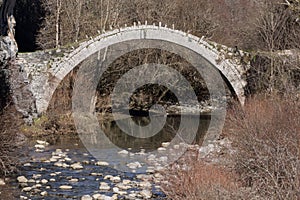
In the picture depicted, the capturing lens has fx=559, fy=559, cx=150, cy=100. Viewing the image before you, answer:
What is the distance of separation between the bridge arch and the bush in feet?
25.1

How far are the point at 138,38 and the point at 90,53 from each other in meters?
1.60

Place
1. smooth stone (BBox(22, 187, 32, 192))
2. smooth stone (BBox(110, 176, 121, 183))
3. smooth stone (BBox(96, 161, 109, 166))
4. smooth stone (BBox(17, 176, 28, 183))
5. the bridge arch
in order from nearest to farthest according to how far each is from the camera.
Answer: smooth stone (BBox(22, 187, 32, 192))
smooth stone (BBox(17, 176, 28, 183))
smooth stone (BBox(110, 176, 121, 183))
smooth stone (BBox(96, 161, 109, 166))
the bridge arch

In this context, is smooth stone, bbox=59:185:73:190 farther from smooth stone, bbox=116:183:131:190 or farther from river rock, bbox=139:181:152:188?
river rock, bbox=139:181:152:188

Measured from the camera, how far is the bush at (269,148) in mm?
6250

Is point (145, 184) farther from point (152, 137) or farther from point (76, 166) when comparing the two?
point (152, 137)

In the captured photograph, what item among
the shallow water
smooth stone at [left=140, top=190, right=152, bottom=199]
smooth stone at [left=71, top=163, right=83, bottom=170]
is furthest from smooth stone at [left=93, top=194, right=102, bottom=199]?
smooth stone at [left=71, top=163, right=83, bottom=170]

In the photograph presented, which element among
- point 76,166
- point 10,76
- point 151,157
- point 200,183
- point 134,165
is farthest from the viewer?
point 10,76

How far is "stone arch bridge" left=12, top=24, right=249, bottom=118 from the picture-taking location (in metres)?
17.2

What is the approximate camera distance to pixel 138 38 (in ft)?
58.4

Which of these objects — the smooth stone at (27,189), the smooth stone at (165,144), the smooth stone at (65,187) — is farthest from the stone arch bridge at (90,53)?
the smooth stone at (27,189)

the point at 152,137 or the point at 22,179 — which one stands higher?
the point at 152,137

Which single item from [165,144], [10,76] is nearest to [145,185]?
[165,144]

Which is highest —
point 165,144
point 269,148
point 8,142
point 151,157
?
point 269,148

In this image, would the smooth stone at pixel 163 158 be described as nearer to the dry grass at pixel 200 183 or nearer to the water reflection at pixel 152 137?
the water reflection at pixel 152 137
